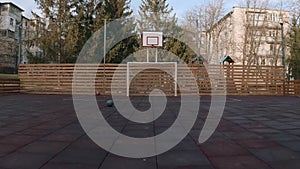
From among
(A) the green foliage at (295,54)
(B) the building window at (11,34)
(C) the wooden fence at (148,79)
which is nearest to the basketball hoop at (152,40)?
(C) the wooden fence at (148,79)

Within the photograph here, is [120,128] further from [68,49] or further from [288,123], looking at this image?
[68,49]

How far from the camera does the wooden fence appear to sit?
40.7 feet

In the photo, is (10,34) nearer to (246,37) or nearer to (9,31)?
(9,31)

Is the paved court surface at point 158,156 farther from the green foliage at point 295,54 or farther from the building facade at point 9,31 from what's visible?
the building facade at point 9,31

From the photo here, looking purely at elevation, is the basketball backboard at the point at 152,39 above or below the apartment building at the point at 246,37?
below

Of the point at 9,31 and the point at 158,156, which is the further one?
the point at 9,31

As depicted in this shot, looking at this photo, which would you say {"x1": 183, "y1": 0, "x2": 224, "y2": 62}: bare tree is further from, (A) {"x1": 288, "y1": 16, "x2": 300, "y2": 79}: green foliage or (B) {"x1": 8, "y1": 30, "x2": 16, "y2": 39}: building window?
(B) {"x1": 8, "y1": 30, "x2": 16, "y2": 39}: building window

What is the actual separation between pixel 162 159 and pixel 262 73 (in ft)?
41.8

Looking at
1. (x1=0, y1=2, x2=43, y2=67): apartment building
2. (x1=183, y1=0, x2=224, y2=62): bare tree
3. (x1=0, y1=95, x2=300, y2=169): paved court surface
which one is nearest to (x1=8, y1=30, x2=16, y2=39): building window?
(x1=0, y1=2, x2=43, y2=67): apartment building

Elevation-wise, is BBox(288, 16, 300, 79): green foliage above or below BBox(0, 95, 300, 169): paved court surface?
above

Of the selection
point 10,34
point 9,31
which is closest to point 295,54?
point 9,31

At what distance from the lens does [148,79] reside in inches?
490

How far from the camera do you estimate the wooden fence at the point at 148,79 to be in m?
12.4

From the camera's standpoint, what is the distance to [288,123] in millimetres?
4340
